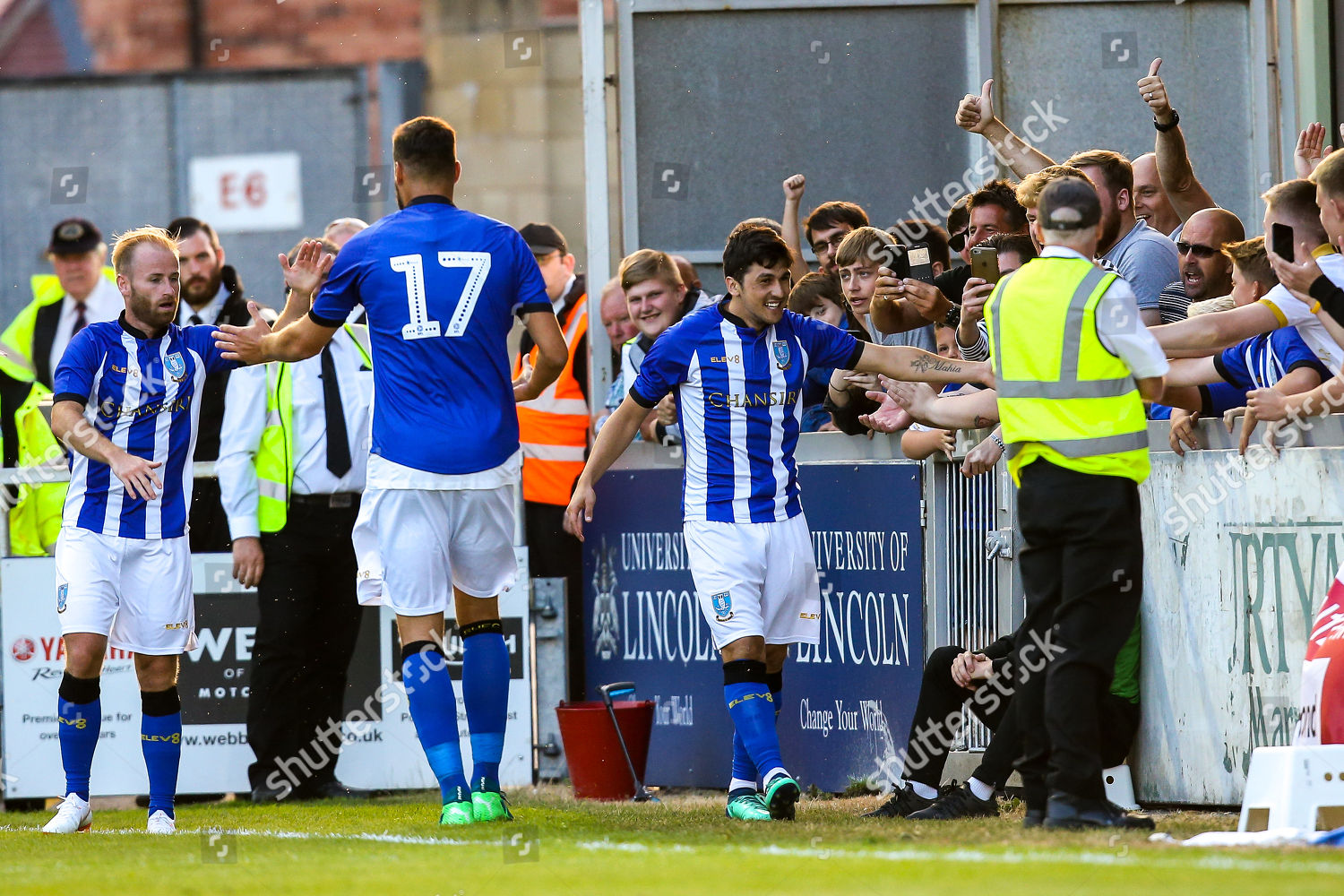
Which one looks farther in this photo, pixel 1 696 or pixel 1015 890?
pixel 1 696

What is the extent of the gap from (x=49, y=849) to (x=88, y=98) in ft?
39.8

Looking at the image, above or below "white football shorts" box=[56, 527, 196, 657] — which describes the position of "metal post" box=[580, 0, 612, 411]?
above

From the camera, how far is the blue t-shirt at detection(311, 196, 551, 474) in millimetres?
6266

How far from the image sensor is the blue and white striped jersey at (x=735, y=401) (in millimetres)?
6637

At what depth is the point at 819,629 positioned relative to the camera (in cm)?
750

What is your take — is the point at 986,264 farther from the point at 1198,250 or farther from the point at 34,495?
the point at 34,495

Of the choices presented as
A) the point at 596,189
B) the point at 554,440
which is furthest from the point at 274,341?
the point at 596,189

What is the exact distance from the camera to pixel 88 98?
16.9 metres

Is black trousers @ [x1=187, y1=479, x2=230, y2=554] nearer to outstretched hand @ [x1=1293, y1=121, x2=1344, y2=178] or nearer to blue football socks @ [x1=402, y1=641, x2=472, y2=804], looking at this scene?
blue football socks @ [x1=402, y1=641, x2=472, y2=804]

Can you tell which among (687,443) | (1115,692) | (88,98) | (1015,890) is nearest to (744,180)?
(687,443)

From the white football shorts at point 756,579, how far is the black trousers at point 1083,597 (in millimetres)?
1345

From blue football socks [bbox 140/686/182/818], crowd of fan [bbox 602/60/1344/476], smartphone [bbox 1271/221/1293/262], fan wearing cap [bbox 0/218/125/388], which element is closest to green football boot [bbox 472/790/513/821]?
blue football socks [bbox 140/686/182/818]

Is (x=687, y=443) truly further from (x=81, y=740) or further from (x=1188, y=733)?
(x=81, y=740)

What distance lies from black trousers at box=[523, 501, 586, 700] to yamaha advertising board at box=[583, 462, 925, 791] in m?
0.09
